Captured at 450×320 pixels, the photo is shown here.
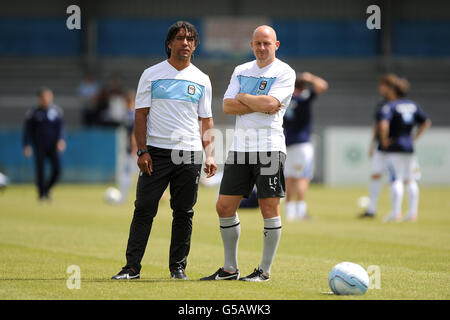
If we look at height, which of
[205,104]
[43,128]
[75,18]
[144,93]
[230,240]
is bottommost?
[230,240]

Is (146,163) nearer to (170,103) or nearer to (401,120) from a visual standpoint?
(170,103)

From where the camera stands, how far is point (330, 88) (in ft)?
120

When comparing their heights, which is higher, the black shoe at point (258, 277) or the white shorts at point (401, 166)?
the white shorts at point (401, 166)

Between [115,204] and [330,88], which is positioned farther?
[330,88]

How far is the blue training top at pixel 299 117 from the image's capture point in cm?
1520

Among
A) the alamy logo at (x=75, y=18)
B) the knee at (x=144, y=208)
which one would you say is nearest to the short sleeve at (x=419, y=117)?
the alamy logo at (x=75, y=18)

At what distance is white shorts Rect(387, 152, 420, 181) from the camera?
15.6 metres

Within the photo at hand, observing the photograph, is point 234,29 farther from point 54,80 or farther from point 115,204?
point 115,204

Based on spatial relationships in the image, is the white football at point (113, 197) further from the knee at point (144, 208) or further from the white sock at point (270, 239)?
the white sock at point (270, 239)

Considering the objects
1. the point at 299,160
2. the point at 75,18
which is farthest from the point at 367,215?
the point at 75,18

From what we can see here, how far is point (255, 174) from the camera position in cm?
809

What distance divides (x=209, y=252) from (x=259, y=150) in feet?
10.1
